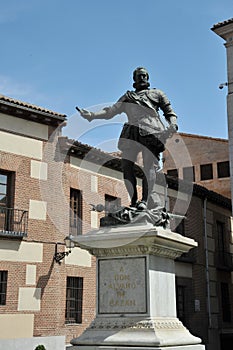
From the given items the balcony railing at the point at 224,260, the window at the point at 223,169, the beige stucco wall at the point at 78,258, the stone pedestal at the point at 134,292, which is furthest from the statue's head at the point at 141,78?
the window at the point at 223,169

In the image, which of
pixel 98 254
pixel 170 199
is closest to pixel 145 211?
pixel 98 254

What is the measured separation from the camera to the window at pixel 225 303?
27.2 meters

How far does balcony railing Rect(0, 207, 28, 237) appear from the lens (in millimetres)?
16891

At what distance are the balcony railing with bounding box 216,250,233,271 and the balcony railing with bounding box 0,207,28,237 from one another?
13309 millimetres

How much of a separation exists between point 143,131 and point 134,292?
88.5 inches

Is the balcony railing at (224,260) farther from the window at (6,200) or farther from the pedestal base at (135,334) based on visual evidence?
the pedestal base at (135,334)

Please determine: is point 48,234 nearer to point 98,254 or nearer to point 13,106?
point 13,106

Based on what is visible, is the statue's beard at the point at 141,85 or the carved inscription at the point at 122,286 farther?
the statue's beard at the point at 141,85

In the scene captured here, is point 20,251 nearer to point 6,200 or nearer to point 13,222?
point 13,222

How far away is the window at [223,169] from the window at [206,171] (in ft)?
1.81

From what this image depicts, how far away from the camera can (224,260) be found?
91.5 feet

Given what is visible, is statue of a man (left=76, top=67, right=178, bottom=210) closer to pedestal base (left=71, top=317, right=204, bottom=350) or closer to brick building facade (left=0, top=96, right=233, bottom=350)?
pedestal base (left=71, top=317, right=204, bottom=350)

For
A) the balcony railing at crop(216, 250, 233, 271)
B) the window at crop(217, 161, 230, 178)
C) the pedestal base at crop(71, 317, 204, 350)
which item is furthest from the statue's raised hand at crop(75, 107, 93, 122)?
the window at crop(217, 161, 230, 178)

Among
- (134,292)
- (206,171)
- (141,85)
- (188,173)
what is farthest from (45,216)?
(206,171)
